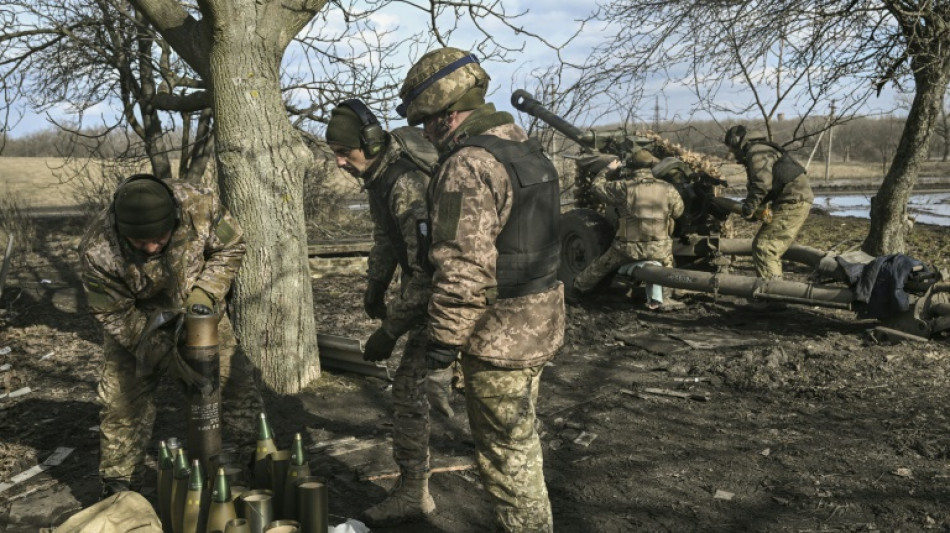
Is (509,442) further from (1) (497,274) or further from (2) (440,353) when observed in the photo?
(1) (497,274)

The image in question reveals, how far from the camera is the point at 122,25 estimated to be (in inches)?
383

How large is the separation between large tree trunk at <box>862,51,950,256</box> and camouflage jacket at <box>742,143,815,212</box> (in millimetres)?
1652

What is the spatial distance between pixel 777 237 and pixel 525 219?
667 centimetres

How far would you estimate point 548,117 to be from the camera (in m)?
10.1

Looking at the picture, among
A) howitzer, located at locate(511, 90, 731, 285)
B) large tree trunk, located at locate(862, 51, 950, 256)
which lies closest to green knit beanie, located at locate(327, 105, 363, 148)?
howitzer, located at locate(511, 90, 731, 285)

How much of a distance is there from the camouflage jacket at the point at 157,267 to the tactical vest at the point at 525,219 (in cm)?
162

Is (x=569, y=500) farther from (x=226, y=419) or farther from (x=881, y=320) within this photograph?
A: (x=881, y=320)

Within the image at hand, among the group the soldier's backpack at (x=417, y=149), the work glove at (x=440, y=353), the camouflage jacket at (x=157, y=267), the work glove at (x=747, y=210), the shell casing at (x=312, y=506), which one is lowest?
the shell casing at (x=312, y=506)

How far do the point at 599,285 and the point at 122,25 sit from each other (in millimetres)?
Result: 6666

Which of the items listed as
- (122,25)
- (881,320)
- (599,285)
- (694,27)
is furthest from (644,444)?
(122,25)

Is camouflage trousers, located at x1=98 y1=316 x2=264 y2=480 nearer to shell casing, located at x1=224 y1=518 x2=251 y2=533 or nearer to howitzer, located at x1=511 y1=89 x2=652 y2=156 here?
shell casing, located at x1=224 y1=518 x2=251 y2=533

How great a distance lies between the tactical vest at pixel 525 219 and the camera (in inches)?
121

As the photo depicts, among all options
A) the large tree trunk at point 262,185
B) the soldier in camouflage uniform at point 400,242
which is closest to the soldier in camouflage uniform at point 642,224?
the large tree trunk at point 262,185

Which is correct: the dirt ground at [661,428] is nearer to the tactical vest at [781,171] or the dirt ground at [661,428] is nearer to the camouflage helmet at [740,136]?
the tactical vest at [781,171]
